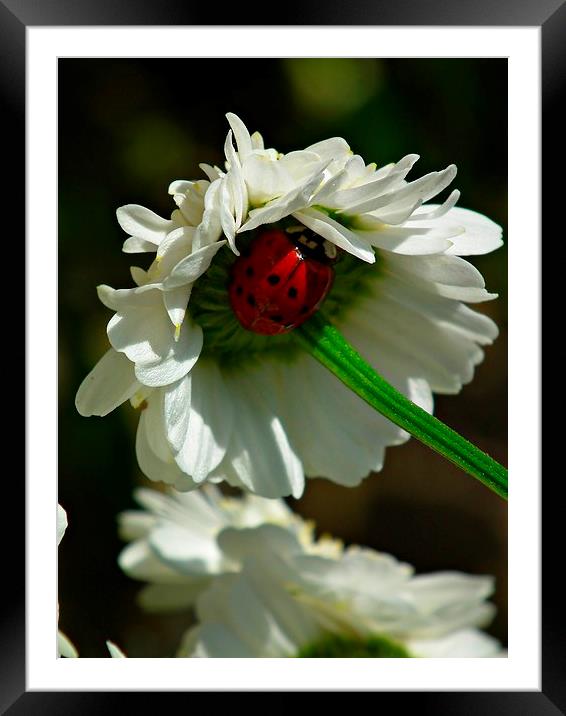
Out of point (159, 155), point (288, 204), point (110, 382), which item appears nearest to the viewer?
point (288, 204)

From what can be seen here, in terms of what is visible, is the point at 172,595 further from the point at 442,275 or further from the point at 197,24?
the point at 197,24

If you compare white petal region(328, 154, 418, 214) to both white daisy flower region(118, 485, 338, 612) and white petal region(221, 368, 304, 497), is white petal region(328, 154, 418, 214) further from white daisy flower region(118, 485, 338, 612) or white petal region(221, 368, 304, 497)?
white daisy flower region(118, 485, 338, 612)

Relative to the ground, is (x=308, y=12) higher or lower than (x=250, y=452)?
higher

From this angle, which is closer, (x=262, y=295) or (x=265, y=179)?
(x=265, y=179)

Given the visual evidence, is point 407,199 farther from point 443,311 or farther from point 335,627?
point 335,627

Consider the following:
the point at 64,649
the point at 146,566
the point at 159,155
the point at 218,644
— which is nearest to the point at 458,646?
the point at 218,644

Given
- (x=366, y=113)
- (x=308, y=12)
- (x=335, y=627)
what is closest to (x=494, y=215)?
(x=366, y=113)

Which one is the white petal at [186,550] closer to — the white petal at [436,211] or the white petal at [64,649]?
the white petal at [64,649]

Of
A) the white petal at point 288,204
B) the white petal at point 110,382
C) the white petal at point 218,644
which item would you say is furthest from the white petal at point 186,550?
the white petal at point 288,204
